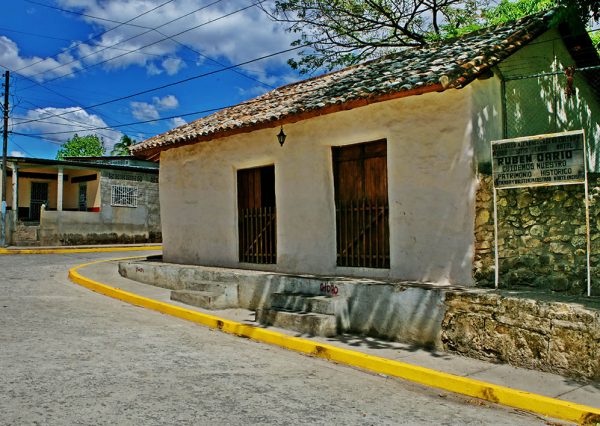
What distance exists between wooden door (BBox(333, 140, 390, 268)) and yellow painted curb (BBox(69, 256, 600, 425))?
194 cm

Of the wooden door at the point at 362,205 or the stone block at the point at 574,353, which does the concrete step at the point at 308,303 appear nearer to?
the wooden door at the point at 362,205

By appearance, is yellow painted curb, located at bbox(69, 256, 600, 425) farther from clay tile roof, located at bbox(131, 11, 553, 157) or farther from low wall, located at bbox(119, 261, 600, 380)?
clay tile roof, located at bbox(131, 11, 553, 157)

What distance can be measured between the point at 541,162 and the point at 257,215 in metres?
5.35

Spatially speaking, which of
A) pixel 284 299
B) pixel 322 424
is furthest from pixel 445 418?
pixel 284 299

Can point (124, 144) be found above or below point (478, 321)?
above

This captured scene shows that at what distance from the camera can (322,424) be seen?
3703mm

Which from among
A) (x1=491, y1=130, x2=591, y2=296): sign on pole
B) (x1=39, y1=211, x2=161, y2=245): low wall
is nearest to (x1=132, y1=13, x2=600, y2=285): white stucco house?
(x1=491, y1=130, x2=591, y2=296): sign on pole

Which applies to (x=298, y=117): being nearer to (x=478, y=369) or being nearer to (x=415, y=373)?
(x=415, y=373)

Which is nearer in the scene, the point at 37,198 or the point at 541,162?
the point at 541,162

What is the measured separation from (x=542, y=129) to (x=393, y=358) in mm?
5131

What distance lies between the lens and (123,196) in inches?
987

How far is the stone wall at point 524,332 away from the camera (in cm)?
466

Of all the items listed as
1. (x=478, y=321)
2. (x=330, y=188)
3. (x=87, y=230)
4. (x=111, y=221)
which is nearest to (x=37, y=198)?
(x=87, y=230)

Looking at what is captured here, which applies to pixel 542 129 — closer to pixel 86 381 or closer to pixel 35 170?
pixel 86 381
